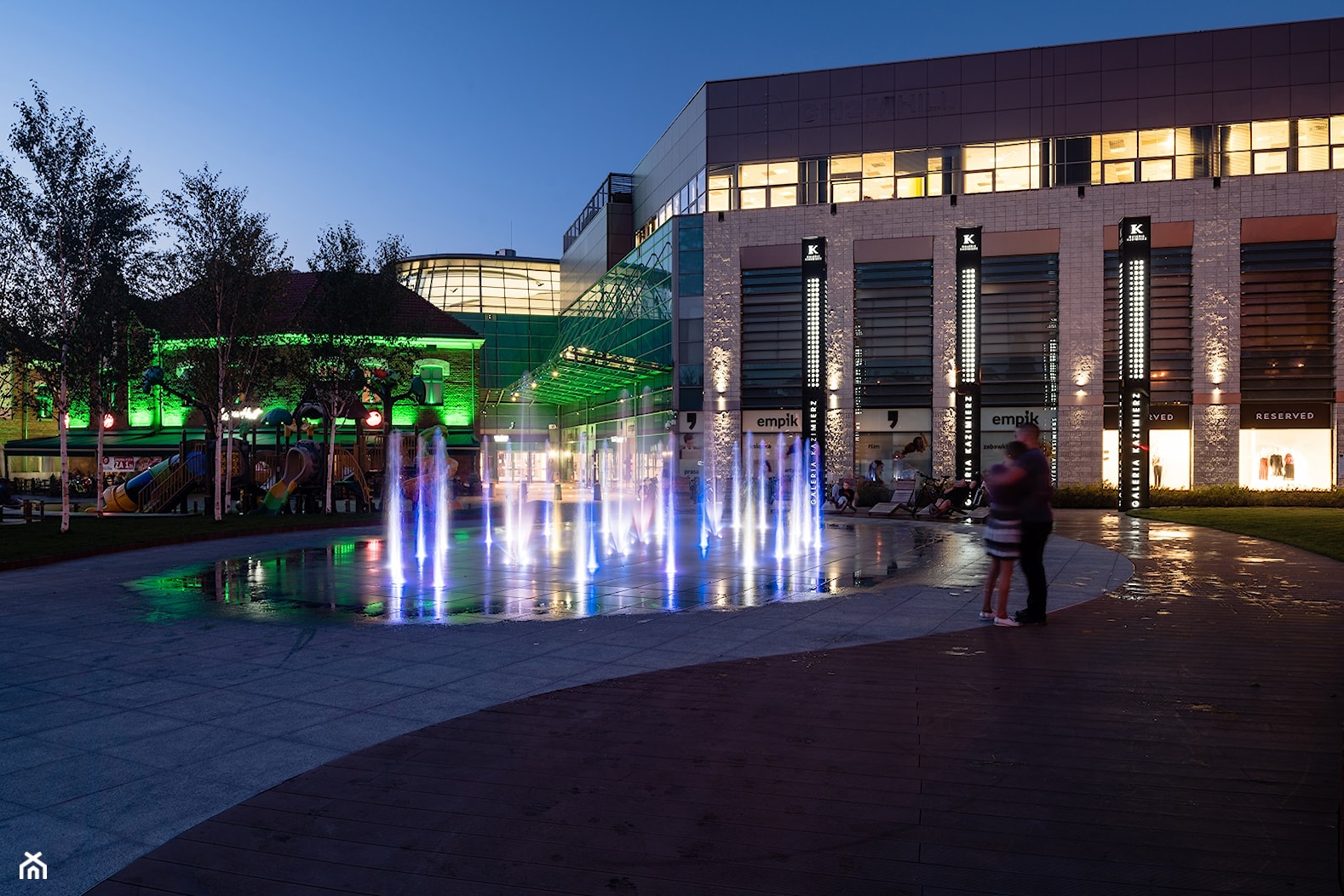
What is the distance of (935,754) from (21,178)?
932 inches

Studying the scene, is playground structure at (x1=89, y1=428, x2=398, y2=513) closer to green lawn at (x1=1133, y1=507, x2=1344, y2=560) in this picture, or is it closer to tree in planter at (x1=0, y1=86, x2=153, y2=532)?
tree in planter at (x1=0, y1=86, x2=153, y2=532)

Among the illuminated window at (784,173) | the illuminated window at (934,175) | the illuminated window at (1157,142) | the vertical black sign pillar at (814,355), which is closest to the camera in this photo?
the illuminated window at (1157,142)

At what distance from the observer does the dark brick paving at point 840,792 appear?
3.48m

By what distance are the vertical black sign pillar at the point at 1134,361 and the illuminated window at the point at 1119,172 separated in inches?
245

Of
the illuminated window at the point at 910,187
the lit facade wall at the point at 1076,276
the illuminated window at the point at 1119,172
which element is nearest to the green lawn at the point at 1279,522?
the lit facade wall at the point at 1076,276

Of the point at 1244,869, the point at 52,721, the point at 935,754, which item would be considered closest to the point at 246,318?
the point at 52,721

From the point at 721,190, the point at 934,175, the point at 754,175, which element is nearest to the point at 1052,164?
the point at 934,175

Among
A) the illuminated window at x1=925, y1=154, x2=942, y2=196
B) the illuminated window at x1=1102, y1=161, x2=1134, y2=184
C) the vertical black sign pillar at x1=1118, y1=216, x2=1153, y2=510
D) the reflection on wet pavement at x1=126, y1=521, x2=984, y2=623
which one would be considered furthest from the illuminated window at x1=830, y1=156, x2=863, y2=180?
the reflection on wet pavement at x1=126, y1=521, x2=984, y2=623

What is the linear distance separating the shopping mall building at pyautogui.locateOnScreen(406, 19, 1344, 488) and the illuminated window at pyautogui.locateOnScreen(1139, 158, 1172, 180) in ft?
0.35

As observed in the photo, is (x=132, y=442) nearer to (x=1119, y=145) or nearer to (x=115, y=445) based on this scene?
(x=115, y=445)

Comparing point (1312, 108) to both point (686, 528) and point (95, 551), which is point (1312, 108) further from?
point (95, 551)

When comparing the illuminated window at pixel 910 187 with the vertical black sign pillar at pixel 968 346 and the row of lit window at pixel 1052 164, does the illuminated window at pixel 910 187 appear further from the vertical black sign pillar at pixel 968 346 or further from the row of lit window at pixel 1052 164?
the vertical black sign pillar at pixel 968 346

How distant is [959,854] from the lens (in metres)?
3.63

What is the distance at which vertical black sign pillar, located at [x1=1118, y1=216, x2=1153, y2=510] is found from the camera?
2873cm
